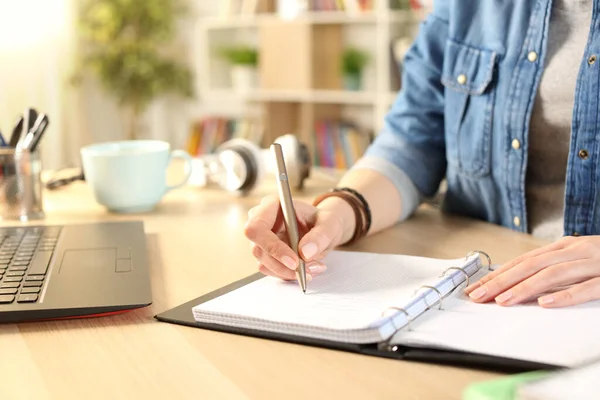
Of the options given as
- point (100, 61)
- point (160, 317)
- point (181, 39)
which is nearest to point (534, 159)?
point (160, 317)

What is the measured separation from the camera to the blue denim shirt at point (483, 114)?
3.36ft

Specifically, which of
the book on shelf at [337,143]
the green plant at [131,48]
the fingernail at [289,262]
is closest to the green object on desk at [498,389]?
the fingernail at [289,262]

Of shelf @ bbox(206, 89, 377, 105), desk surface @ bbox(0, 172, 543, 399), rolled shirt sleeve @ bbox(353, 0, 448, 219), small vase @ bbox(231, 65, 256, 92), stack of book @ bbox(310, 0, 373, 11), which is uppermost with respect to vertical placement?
A: stack of book @ bbox(310, 0, 373, 11)

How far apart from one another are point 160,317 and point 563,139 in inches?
25.1

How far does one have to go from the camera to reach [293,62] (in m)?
3.64

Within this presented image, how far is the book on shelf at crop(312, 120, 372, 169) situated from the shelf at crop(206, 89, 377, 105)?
0.43 ft

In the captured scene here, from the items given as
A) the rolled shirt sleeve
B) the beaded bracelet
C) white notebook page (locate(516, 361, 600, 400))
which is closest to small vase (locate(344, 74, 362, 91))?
the rolled shirt sleeve

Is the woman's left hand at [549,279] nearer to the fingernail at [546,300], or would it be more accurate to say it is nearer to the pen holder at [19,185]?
the fingernail at [546,300]

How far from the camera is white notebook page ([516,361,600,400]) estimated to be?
477mm

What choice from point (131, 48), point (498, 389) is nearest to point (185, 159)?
point (498, 389)

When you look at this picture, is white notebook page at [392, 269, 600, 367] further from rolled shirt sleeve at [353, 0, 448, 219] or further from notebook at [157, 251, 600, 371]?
rolled shirt sleeve at [353, 0, 448, 219]

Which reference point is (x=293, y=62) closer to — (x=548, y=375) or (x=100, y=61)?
(x=100, y=61)

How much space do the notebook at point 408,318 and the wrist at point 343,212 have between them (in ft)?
0.56

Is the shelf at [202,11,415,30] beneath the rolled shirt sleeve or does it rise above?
above
